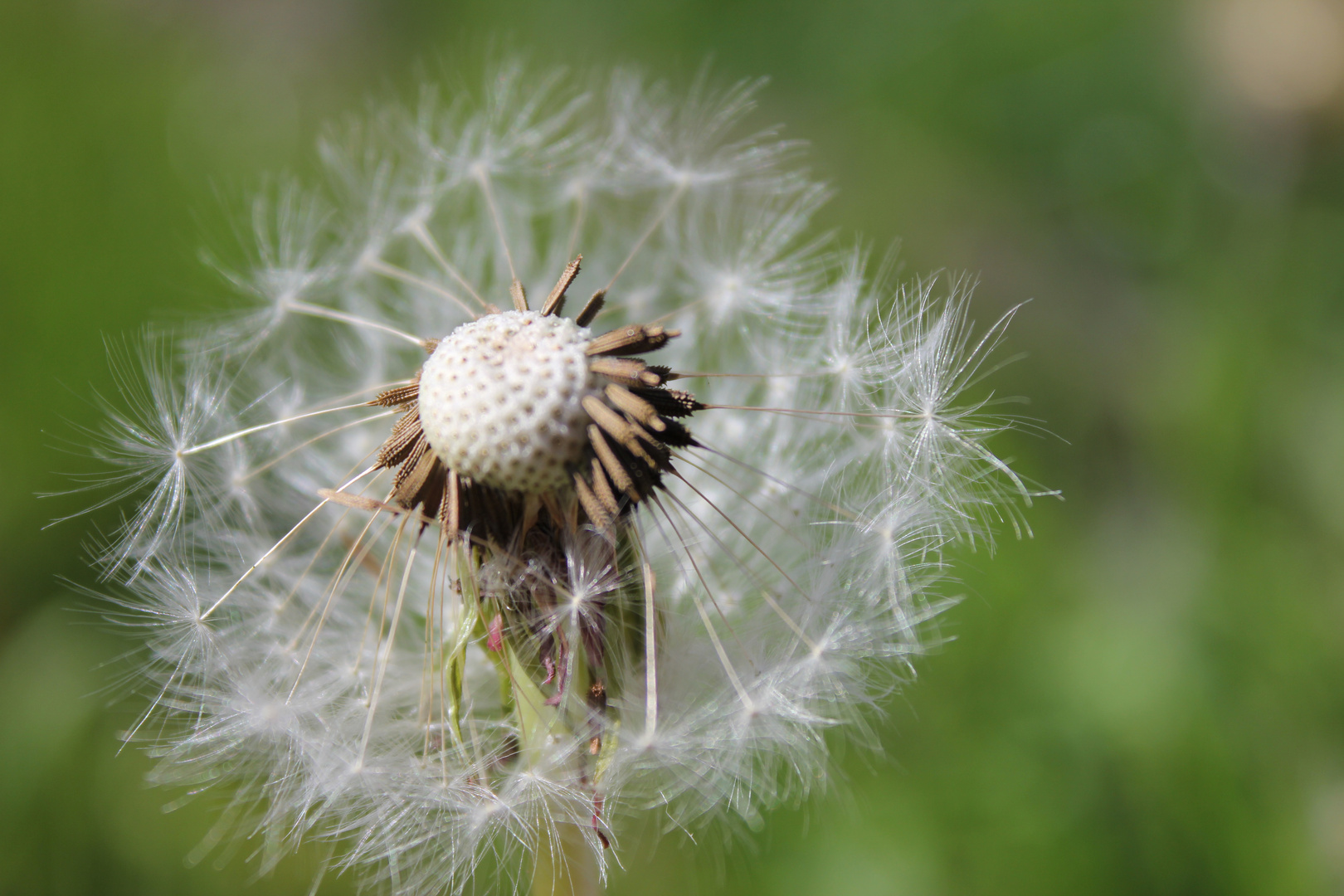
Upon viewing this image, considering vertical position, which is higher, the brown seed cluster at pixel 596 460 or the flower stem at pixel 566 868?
→ the brown seed cluster at pixel 596 460

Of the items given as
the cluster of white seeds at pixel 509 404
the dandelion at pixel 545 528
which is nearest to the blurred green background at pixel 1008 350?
the dandelion at pixel 545 528

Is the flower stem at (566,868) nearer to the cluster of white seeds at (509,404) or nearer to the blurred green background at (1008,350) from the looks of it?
the blurred green background at (1008,350)

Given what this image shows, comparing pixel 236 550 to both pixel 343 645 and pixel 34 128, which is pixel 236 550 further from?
pixel 34 128

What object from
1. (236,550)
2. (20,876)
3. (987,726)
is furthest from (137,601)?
(987,726)

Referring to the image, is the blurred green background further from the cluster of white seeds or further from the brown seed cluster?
the cluster of white seeds

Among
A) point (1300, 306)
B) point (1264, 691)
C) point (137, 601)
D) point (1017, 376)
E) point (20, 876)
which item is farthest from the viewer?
point (1017, 376)

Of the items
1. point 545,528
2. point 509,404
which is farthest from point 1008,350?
point 509,404

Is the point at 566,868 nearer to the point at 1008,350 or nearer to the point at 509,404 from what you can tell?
the point at 509,404
